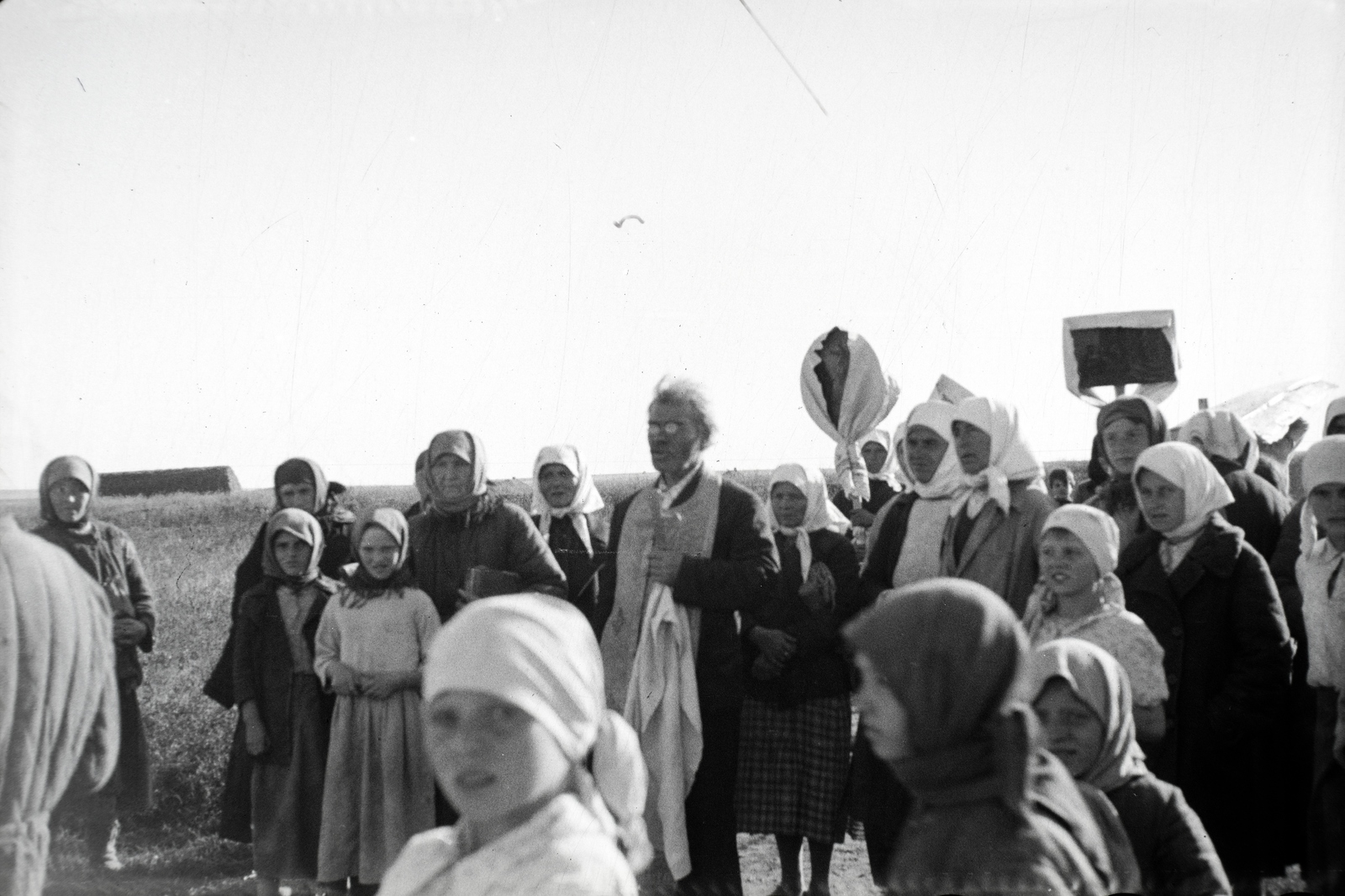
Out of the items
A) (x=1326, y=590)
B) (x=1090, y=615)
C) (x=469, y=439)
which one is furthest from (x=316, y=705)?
(x=1326, y=590)

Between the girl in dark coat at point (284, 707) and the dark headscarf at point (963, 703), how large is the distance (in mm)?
3239

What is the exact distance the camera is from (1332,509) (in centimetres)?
413

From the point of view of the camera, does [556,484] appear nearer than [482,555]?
No

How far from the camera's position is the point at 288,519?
5.09m

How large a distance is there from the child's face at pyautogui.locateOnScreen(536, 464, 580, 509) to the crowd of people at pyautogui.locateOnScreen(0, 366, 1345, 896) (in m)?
0.01

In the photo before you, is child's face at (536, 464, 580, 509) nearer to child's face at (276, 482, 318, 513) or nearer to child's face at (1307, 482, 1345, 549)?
child's face at (276, 482, 318, 513)

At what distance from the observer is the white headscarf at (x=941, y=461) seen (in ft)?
15.8

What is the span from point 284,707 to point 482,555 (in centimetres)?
95

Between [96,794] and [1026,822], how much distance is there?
3591mm

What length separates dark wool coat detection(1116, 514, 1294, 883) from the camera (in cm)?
412

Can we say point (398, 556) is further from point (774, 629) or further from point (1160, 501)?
point (1160, 501)

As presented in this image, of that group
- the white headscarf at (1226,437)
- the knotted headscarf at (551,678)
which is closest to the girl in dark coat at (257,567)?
the knotted headscarf at (551,678)

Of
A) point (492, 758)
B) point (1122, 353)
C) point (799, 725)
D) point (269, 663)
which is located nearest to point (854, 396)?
point (1122, 353)

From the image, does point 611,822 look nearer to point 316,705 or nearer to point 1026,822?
point 1026,822
